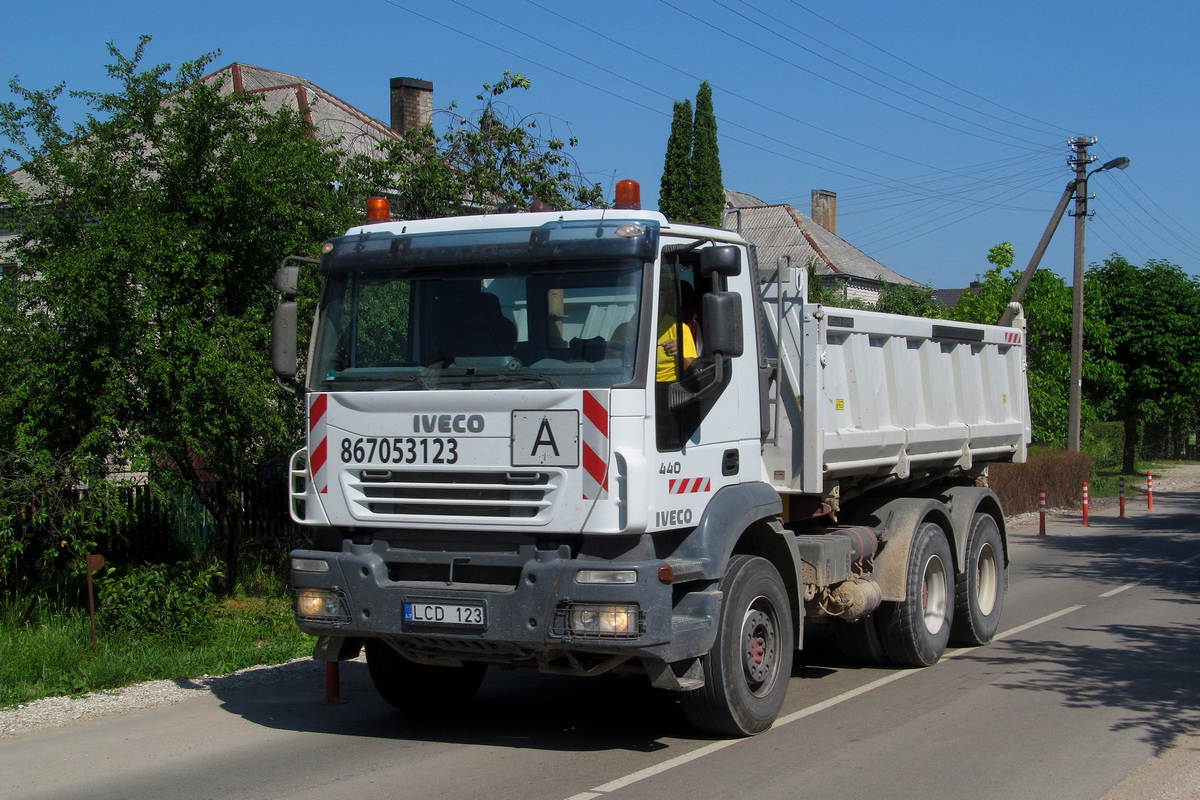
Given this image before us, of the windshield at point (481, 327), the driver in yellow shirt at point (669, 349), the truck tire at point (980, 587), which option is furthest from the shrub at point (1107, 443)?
the windshield at point (481, 327)

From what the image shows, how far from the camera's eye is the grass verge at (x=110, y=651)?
834 cm

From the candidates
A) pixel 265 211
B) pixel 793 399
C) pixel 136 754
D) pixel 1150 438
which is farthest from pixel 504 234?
pixel 1150 438

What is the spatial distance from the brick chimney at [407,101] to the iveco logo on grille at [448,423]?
71.6 feet

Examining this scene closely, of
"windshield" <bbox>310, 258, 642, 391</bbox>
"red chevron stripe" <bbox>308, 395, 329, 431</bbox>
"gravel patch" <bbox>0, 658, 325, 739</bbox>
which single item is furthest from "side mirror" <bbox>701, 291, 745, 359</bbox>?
"gravel patch" <bbox>0, 658, 325, 739</bbox>

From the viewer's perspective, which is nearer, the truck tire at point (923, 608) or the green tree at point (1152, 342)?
the truck tire at point (923, 608)

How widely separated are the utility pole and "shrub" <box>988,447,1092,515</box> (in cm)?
115

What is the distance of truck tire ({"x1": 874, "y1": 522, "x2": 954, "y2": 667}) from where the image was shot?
28.9 ft

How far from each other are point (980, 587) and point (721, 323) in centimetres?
552

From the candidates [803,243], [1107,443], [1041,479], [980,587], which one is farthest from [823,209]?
[980,587]

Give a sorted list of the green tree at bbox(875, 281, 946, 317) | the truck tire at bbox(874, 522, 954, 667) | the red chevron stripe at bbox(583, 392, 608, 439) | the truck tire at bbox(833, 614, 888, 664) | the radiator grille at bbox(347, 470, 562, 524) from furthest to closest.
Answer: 1. the green tree at bbox(875, 281, 946, 317)
2. the truck tire at bbox(833, 614, 888, 664)
3. the truck tire at bbox(874, 522, 954, 667)
4. the radiator grille at bbox(347, 470, 562, 524)
5. the red chevron stripe at bbox(583, 392, 608, 439)

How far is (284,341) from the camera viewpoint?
22.6ft

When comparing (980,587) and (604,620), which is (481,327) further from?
(980,587)

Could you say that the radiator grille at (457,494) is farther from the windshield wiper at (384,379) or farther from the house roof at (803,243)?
the house roof at (803,243)

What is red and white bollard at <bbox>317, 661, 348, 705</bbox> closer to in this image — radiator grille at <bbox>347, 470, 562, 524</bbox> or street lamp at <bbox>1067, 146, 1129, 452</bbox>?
radiator grille at <bbox>347, 470, 562, 524</bbox>
